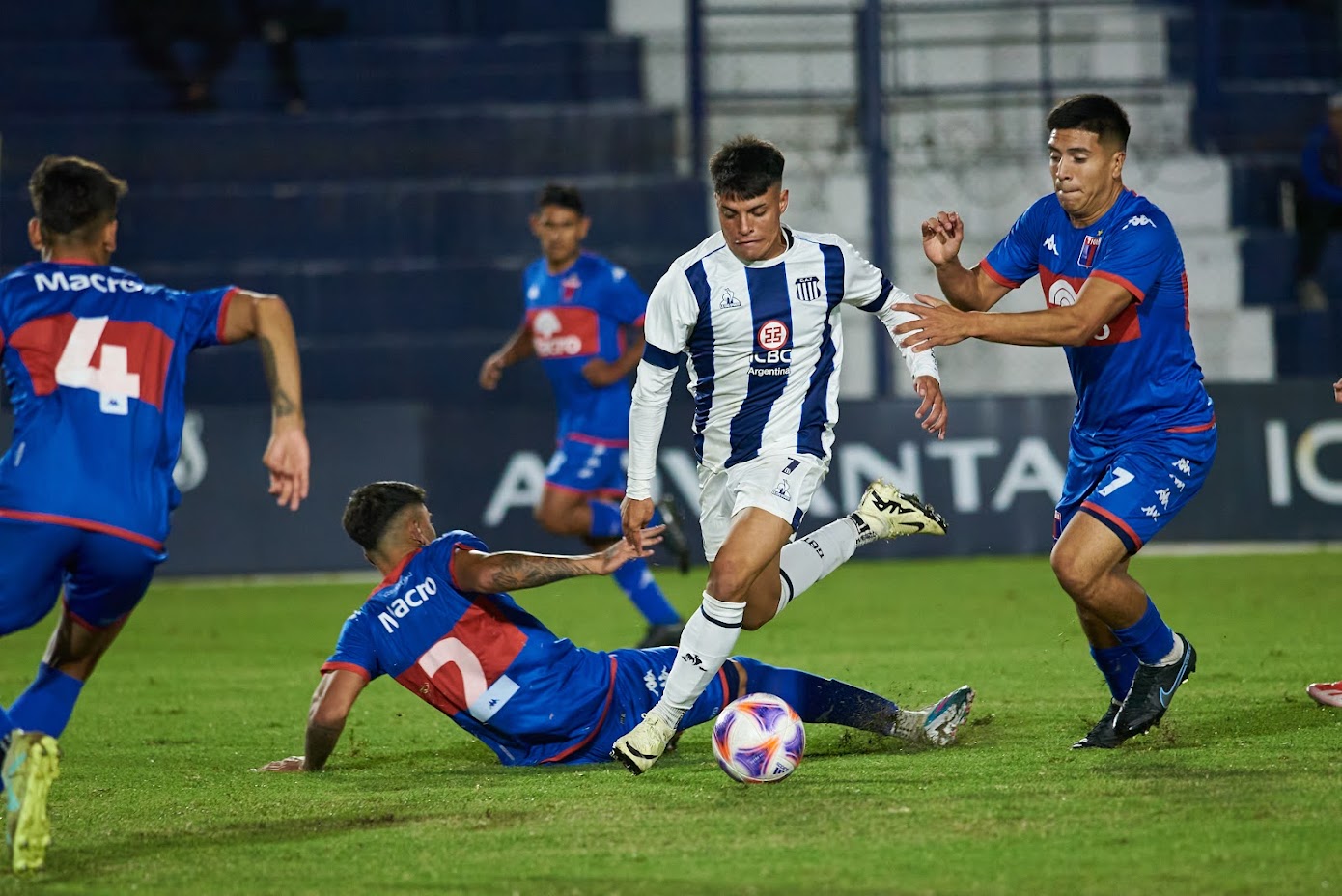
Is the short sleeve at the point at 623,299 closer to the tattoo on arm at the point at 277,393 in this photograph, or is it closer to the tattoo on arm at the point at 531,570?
the tattoo on arm at the point at 531,570

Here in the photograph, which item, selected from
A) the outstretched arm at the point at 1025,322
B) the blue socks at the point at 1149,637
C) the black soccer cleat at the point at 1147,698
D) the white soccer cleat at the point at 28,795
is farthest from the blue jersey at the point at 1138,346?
the white soccer cleat at the point at 28,795

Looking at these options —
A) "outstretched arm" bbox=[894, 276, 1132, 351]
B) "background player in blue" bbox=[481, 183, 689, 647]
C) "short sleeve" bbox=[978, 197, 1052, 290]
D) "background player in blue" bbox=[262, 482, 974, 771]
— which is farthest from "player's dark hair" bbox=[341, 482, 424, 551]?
"background player in blue" bbox=[481, 183, 689, 647]

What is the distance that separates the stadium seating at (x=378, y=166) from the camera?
1569 centimetres

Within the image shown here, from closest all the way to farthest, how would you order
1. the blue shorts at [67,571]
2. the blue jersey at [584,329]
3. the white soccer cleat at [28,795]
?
the white soccer cleat at [28,795] → the blue shorts at [67,571] → the blue jersey at [584,329]

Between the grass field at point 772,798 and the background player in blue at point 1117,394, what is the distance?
333mm

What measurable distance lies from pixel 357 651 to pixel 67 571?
1.19 meters

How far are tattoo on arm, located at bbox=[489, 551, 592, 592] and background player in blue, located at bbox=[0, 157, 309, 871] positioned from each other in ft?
3.05

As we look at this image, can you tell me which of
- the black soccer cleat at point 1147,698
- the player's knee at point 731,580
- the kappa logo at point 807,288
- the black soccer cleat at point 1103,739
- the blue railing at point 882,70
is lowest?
the black soccer cleat at point 1103,739

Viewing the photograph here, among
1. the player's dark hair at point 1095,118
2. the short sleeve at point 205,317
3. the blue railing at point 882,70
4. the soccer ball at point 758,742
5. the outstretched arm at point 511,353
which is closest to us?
the short sleeve at point 205,317

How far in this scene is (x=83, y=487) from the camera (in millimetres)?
4480

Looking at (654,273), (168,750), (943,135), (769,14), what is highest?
(769,14)

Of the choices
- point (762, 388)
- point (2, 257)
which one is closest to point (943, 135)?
point (2, 257)

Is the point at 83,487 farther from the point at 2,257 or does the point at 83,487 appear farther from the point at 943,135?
the point at 943,135

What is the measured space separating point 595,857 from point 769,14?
1309 centimetres
